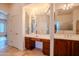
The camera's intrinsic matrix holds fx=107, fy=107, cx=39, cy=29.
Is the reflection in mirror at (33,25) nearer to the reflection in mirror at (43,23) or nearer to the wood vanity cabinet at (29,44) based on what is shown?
the reflection in mirror at (43,23)

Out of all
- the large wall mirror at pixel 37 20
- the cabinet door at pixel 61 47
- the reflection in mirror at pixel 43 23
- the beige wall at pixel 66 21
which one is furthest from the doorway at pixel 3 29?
the beige wall at pixel 66 21

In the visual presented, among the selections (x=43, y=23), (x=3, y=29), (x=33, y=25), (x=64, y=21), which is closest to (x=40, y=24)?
(x=43, y=23)

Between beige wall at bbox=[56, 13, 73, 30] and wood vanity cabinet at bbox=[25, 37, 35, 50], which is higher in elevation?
beige wall at bbox=[56, 13, 73, 30]

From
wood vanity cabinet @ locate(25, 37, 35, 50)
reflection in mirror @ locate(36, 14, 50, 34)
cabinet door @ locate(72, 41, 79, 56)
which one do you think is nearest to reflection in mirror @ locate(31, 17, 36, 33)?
reflection in mirror @ locate(36, 14, 50, 34)

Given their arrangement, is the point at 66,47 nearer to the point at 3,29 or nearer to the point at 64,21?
the point at 64,21

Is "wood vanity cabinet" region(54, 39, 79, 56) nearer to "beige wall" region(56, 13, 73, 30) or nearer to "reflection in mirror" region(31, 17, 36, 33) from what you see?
"beige wall" region(56, 13, 73, 30)

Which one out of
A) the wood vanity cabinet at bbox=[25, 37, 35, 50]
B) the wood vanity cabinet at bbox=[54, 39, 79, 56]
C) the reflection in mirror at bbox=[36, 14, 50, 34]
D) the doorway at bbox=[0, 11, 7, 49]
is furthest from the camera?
the wood vanity cabinet at bbox=[25, 37, 35, 50]

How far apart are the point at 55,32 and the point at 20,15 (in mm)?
1615

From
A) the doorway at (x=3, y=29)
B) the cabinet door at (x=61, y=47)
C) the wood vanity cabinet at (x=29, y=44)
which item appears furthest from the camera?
the wood vanity cabinet at (x=29, y=44)

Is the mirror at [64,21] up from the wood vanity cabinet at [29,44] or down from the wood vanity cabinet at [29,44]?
up

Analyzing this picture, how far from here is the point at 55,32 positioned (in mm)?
2904

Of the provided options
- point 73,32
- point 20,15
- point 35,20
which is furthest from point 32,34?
point 73,32

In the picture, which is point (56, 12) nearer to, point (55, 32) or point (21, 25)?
point (55, 32)

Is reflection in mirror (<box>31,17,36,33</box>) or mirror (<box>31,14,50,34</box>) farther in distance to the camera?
reflection in mirror (<box>31,17,36,33</box>)
